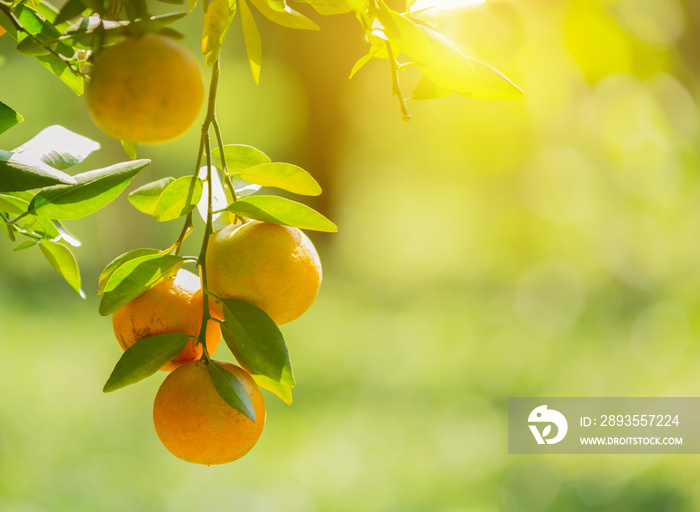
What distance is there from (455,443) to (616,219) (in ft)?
7.81

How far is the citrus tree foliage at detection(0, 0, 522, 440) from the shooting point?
40 cm

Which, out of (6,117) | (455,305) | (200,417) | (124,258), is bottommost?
(455,305)

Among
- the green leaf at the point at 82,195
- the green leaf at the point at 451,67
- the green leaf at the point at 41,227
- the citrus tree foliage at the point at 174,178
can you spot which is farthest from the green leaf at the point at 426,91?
the green leaf at the point at 41,227

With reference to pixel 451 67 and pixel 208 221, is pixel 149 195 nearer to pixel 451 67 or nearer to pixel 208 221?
pixel 208 221

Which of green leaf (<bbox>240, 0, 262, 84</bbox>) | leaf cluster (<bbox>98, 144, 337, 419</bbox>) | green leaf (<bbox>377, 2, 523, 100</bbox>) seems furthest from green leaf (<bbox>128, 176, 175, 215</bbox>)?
green leaf (<bbox>377, 2, 523, 100</bbox>)

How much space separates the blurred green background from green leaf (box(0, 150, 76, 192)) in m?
0.28

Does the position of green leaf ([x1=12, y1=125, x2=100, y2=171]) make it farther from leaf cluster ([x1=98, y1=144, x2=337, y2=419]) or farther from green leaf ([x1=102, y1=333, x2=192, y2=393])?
green leaf ([x1=102, y1=333, x2=192, y2=393])

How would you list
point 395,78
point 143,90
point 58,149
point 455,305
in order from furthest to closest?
point 455,305, point 58,149, point 395,78, point 143,90

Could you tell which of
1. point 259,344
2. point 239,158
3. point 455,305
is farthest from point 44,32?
point 455,305

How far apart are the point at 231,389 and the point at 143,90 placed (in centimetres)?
19

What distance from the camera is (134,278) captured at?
48cm

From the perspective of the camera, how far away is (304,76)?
5.11 meters

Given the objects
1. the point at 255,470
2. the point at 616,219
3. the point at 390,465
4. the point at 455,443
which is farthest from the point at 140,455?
the point at 616,219

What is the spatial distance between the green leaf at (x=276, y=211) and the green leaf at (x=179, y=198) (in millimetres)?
31
